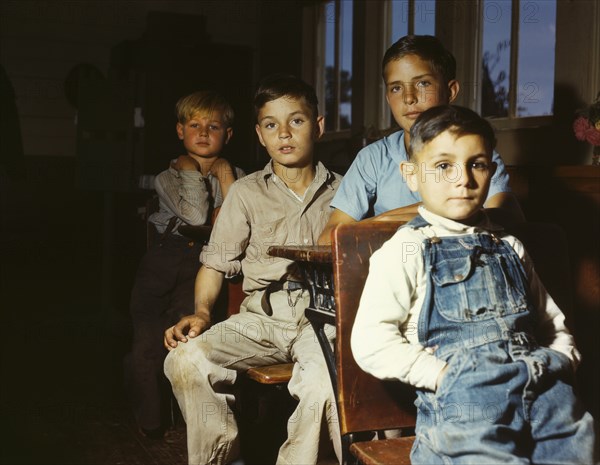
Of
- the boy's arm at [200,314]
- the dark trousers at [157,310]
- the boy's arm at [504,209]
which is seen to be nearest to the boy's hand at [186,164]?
the dark trousers at [157,310]

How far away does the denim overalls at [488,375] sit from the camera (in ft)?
4.69

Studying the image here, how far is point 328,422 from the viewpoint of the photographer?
218 centimetres

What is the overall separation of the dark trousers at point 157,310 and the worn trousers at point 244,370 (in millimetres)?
830

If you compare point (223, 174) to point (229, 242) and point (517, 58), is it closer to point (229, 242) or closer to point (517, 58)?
point (229, 242)

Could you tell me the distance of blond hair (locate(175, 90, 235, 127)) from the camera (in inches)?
139

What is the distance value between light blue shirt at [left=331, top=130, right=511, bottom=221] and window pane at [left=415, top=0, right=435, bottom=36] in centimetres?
319

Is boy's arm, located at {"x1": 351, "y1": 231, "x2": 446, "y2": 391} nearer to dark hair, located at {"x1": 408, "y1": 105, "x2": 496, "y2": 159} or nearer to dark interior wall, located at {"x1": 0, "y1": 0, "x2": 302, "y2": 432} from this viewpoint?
dark hair, located at {"x1": 408, "y1": 105, "x2": 496, "y2": 159}

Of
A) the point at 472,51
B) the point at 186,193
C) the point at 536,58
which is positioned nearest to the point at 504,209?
the point at 186,193

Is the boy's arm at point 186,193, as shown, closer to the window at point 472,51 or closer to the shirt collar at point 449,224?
the shirt collar at point 449,224

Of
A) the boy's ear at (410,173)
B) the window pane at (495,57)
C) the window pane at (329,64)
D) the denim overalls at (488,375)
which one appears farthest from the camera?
the window pane at (329,64)

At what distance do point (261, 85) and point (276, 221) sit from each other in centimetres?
50

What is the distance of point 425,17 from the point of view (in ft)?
18.5

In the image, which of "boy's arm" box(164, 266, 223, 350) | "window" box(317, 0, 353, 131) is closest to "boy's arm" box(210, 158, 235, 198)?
"boy's arm" box(164, 266, 223, 350)

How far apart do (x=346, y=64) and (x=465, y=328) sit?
570 cm
